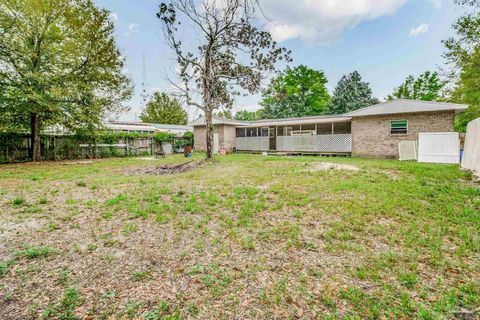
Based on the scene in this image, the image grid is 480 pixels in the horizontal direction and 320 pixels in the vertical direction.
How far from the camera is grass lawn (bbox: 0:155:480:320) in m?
2.14

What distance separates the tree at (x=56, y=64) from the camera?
35.8ft

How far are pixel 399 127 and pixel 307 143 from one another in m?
5.73

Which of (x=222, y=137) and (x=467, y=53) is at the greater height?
(x=467, y=53)

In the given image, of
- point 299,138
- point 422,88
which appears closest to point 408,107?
point 299,138

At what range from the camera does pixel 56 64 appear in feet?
40.2

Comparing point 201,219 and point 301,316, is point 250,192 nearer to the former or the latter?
point 201,219

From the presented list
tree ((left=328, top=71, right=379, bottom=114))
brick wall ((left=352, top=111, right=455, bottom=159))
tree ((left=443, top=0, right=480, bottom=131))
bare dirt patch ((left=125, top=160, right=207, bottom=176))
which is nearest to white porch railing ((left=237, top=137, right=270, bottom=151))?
brick wall ((left=352, top=111, right=455, bottom=159))

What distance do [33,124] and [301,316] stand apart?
1631 cm

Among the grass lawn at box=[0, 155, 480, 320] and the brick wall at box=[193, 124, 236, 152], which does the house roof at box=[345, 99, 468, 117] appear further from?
the brick wall at box=[193, 124, 236, 152]

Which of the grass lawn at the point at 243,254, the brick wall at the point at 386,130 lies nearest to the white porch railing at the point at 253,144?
the brick wall at the point at 386,130

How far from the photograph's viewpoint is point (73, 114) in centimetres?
1276

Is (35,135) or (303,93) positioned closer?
(35,135)

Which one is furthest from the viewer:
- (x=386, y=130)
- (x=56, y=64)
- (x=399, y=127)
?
(x=386, y=130)

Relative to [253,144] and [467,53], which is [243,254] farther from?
[467,53]
